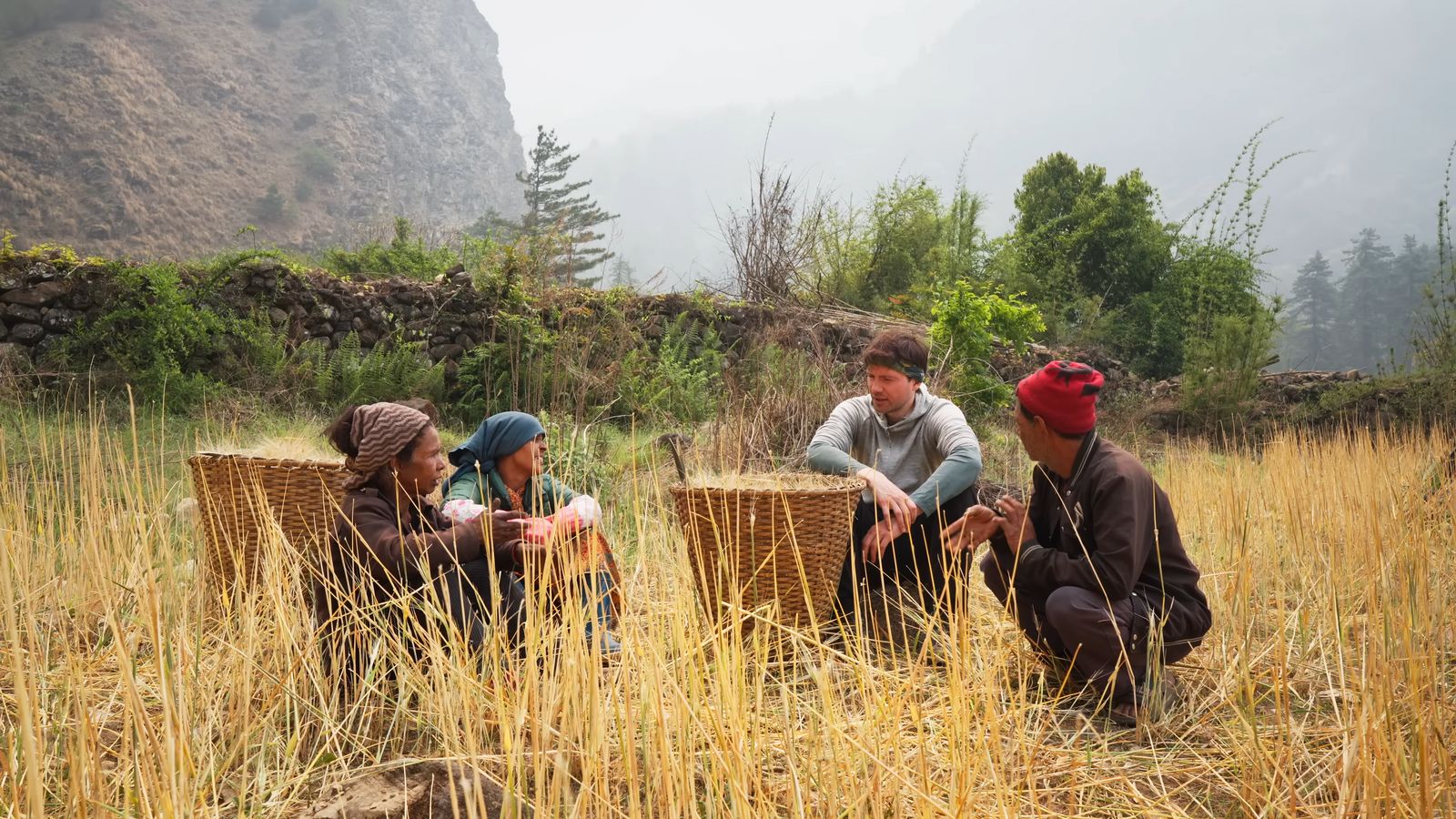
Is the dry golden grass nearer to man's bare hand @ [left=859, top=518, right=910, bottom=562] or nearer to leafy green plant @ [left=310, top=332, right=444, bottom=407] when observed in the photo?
man's bare hand @ [left=859, top=518, right=910, bottom=562]

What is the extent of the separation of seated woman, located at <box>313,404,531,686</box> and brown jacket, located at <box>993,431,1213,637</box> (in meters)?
1.25

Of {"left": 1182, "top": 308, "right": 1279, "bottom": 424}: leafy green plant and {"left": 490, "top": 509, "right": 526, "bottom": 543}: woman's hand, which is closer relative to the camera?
{"left": 490, "top": 509, "right": 526, "bottom": 543}: woman's hand

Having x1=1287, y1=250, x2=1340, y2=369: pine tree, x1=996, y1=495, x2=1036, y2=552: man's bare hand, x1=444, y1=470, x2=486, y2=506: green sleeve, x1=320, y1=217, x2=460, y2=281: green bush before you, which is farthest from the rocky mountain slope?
x1=1287, y1=250, x2=1340, y2=369: pine tree

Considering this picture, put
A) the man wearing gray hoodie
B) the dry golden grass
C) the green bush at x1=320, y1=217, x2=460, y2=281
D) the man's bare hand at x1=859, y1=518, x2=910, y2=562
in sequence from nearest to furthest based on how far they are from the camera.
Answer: the dry golden grass < the man's bare hand at x1=859, y1=518, x2=910, y2=562 < the man wearing gray hoodie < the green bush at x1=320, y1=217, x2=460, y2=281

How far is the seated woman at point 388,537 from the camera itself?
1.92 metres

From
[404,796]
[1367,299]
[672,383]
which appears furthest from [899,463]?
[1367,299]

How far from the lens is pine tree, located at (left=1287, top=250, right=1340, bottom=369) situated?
3966 cm

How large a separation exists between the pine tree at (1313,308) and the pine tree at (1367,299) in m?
0.71

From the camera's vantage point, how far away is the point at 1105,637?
1976 millimetres

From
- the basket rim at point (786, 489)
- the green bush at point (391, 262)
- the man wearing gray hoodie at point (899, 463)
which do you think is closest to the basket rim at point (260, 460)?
the basket rim at point (786, 489)

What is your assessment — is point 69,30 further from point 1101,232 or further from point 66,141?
point 1101,232

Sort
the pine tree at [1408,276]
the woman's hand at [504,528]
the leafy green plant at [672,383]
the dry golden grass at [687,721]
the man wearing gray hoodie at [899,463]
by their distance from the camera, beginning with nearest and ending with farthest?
the dry golden grass at [687,721] → the woman's hand at [504,528] → the man wearing gray hoodie at [899,463] → the leafy green plant at [672,383] → the pine tree at [1408,276]

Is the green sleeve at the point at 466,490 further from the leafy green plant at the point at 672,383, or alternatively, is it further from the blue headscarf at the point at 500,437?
the leafy green plant at the point at 672,383

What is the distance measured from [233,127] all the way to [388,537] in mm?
42455
